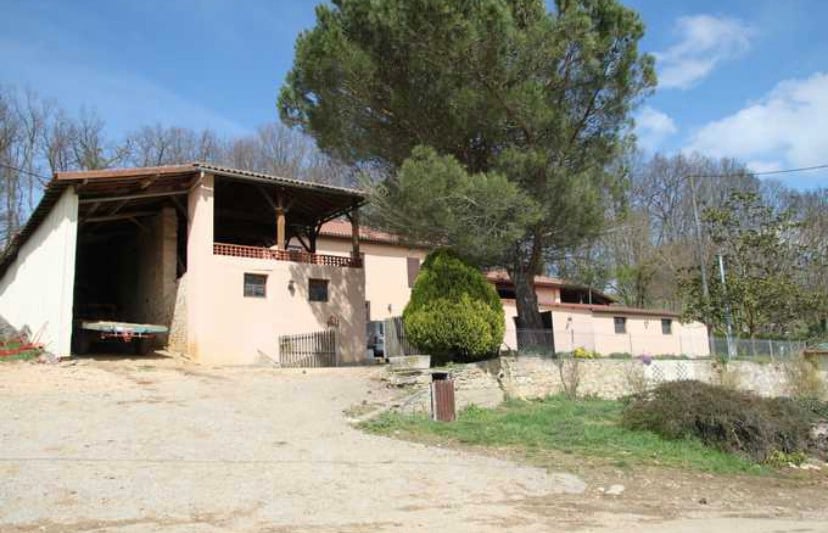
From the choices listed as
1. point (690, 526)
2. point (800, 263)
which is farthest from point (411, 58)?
point (800, 263)

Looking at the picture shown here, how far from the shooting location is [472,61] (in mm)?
16297

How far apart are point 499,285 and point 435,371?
20.6 metres

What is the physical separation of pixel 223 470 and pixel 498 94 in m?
11.5

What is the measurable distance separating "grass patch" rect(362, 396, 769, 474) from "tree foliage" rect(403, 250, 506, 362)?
89.3 inches

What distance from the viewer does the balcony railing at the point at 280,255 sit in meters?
21.5

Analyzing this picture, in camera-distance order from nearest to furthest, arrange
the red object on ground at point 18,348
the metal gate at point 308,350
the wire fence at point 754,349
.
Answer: the red object on ground at point 18,348 < the metal gate at point 308,350 < the wire fence at point 754,349

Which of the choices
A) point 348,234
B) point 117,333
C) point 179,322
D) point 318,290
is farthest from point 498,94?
point 348,234

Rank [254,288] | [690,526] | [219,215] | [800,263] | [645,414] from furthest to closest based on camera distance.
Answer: [800,263], [219,215], [254,288], [645,414], [690,526]

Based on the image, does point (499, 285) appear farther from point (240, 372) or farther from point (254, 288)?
point (240, 372)

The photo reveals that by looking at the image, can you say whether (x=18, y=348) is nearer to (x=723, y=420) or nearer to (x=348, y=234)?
(x=348, y=234)

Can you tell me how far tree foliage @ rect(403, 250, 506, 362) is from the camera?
1592cm

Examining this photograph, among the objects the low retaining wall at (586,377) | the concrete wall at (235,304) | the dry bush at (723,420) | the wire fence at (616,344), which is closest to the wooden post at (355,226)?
the concrete wall at (235,304)

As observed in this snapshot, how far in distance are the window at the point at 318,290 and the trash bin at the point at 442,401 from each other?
34.8 feet

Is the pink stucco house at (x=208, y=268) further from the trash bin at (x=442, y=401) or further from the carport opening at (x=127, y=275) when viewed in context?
the trash bin at (x=442, y=401)
